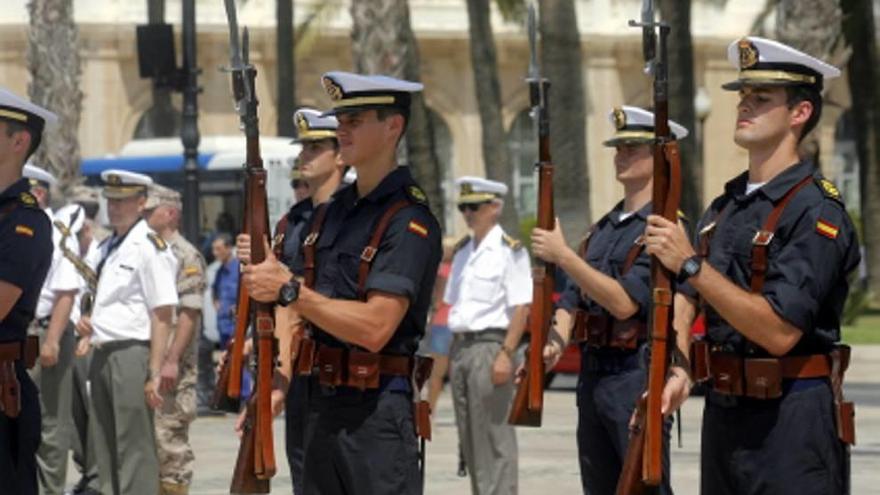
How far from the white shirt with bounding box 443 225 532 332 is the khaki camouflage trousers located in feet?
5.50

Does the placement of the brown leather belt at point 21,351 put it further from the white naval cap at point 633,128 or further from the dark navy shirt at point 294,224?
the white naval cap at point 633,128

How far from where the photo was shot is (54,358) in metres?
14.0

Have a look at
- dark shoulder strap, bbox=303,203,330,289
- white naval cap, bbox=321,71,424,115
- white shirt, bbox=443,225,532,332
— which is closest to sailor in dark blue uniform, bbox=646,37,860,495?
white naval cap, bbox=321,71,424,115

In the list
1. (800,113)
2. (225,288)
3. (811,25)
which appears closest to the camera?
(800,113)

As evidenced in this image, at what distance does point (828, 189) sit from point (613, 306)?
233 centimetres

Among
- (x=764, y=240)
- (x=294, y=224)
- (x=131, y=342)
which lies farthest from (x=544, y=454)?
(x=764, y=240)

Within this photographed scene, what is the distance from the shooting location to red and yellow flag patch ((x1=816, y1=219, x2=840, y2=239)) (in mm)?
7496

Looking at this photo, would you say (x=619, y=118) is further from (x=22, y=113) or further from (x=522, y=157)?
(x=522, y=157)

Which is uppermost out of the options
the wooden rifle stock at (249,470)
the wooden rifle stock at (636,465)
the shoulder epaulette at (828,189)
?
the shoulder epaulette at (828,189)

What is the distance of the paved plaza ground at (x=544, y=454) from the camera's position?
15195 millimetres

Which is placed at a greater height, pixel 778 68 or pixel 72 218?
pixel 778 68

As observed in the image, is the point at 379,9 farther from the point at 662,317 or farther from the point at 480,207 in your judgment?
the point at 662,317

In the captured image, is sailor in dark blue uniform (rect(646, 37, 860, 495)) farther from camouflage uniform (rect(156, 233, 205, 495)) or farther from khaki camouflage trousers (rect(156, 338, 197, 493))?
khaki camouflage trousers (rect(156, 338, 197, 493))

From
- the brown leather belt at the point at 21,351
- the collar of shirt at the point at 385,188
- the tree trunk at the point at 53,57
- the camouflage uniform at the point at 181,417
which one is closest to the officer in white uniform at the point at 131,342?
the camouflage uniform at the point at 181,417
